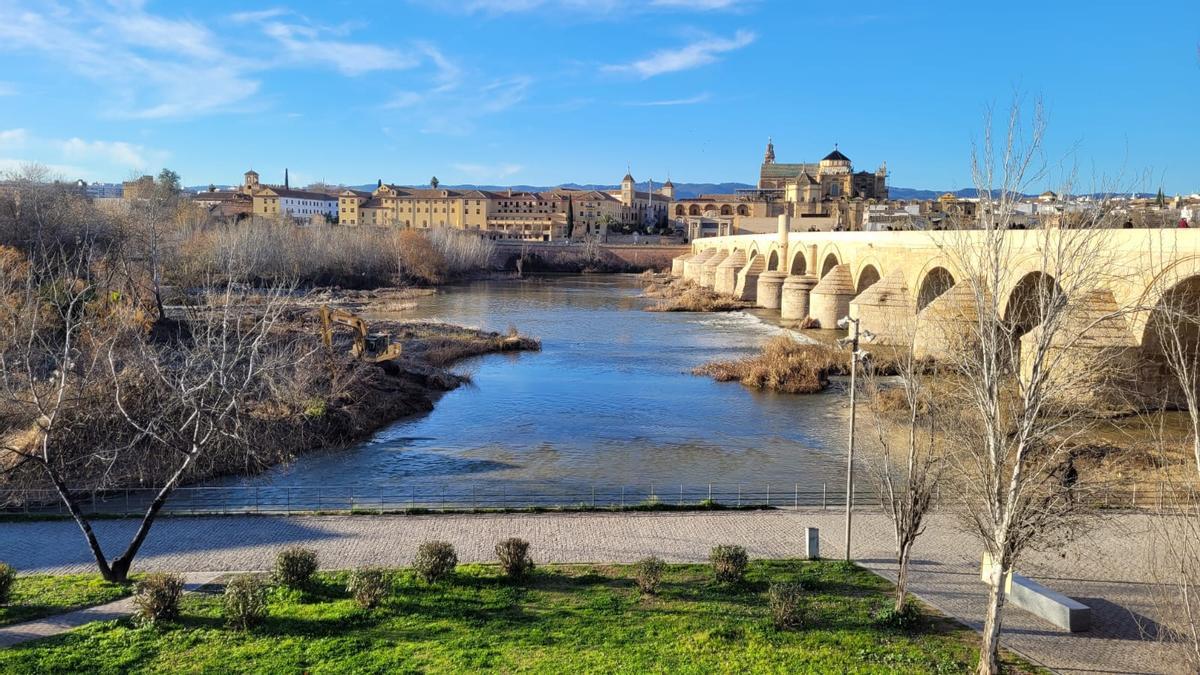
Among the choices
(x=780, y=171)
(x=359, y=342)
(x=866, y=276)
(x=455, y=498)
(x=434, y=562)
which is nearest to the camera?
(x=434, y=562)

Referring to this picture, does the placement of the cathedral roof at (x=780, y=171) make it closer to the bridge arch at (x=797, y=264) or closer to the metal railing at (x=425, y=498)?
the bridge arch at (x=797, y=264)

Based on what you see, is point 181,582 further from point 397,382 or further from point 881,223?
point 881,223

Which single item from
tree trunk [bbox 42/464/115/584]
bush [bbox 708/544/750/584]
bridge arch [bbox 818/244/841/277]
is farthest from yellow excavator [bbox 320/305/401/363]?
bridge arch [bbox 818/244/841/277]

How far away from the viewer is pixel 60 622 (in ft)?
30.8

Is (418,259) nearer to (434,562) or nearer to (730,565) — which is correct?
→ (434,562)

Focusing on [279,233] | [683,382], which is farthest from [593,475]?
[279,233]

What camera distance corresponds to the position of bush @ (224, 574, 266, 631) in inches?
364

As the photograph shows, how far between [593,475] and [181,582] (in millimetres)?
9287

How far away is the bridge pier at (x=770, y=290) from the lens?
58.6m

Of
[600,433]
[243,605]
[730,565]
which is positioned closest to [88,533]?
[243,605]

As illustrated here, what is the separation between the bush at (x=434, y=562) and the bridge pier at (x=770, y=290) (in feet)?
163

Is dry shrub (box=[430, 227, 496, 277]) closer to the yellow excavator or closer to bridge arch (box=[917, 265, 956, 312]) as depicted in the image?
the yellow excavator

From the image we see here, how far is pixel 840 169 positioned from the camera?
422ft

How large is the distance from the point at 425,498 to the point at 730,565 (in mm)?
7368
